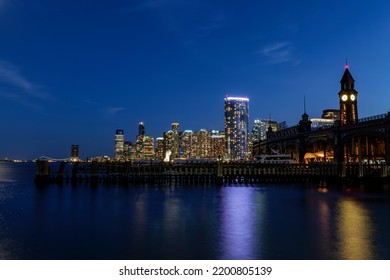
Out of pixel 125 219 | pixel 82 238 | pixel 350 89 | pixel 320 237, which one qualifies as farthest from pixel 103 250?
pixel 350 89

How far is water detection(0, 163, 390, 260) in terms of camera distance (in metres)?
25.3

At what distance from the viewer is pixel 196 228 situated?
33594 mm

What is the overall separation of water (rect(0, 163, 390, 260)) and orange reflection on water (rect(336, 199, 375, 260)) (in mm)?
71

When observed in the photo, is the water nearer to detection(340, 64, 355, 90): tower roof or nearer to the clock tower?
the clock tower

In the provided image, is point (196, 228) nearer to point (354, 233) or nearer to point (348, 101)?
point (354, 233)

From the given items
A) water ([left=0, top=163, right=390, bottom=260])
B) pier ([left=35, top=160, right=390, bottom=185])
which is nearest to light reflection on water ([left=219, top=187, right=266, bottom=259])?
water ([left=0, top=163, right=390, bottom=260])

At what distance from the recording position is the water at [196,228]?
25328 mm

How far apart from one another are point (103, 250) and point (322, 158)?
362 ft

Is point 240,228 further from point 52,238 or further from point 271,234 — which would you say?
point 52,238

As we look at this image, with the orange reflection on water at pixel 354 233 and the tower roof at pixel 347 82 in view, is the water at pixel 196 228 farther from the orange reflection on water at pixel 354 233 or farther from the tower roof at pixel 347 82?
the tower roof at pixel 347 82

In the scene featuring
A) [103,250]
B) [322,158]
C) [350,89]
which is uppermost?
[350,89]
